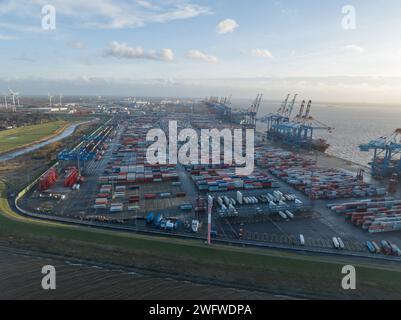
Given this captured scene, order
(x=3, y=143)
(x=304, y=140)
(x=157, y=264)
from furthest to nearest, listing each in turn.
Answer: (x=304, y=140) < (x=3, y=143) < (x=157, y=264)

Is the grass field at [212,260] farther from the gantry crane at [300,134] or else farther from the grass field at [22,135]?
the gantry crane at [300,134]

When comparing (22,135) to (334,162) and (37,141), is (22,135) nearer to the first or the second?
(37,141)

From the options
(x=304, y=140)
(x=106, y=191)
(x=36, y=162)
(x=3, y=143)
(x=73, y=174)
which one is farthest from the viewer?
(x=304, y=140)

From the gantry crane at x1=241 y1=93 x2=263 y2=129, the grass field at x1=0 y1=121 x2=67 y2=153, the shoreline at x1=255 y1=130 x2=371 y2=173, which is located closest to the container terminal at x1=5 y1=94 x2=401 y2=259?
the shoreline at x1=255 y1=130 x2=371 y2=173

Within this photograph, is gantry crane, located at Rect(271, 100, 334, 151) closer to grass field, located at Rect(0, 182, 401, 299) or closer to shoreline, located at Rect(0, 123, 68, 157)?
grass field, located at Rect(0, 182, 401, 299)

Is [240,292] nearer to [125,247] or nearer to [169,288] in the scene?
[169,288]

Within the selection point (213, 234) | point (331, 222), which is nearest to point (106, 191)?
point (213, 234)

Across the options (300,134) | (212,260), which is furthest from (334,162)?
(212,260)
